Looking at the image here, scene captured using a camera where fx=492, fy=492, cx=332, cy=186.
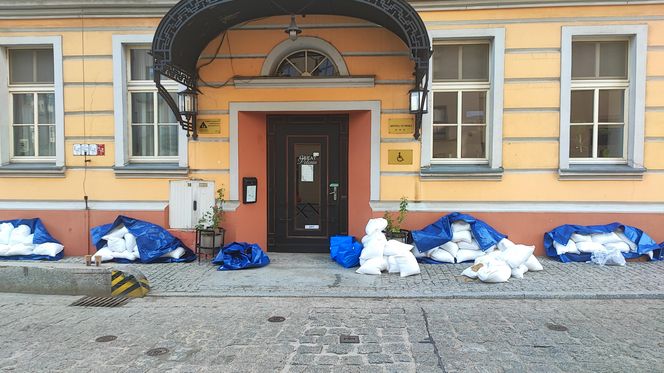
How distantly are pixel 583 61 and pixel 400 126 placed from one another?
342 centimetres

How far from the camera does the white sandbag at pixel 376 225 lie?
26.2 ft

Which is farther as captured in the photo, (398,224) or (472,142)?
(472,142)

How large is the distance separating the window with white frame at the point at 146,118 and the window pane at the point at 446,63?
4.86 metres

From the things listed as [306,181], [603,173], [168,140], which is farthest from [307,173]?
[603,173]

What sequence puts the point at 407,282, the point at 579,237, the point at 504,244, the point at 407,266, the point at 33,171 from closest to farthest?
the point at 407,282 < the point at 407,266 < the point at 504,244 < the point at 579,237 < the point at 33,171

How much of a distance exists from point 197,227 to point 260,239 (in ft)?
4.21

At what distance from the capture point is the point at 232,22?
27.7ft

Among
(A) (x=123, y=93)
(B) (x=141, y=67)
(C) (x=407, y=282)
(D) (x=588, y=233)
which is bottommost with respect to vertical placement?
(C) (x=407, y=282)

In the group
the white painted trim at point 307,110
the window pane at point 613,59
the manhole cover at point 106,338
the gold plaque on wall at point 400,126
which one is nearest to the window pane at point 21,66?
the white painted trim at point 307,110

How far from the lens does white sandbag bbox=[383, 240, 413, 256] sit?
7617 millimetres

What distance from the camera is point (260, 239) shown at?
935cm

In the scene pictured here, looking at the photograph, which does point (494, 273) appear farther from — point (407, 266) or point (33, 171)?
point (33, 171)

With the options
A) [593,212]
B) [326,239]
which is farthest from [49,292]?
[593,212]

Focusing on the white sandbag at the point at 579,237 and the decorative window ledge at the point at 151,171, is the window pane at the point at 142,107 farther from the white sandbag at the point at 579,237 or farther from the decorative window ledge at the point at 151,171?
the white sandbag at the point at 579,237
